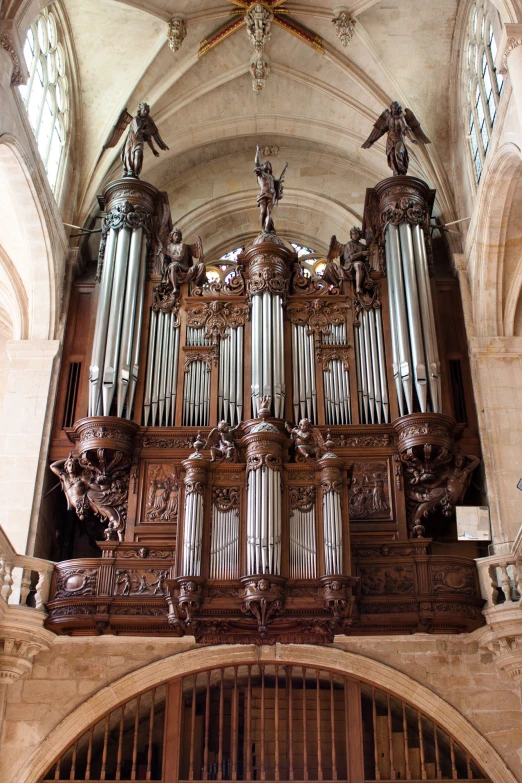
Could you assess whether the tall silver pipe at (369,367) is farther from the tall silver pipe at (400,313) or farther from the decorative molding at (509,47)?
the decorative molding at (509,47)

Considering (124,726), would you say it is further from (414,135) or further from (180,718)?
(414,135)

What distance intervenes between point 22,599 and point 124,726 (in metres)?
2.98

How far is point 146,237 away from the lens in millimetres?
17016

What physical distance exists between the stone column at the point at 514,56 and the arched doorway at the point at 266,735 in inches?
334

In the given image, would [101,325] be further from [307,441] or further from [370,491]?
[370,491]

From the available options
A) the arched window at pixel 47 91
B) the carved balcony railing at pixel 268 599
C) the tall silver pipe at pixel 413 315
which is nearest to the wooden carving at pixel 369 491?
the carved balcony railing at pixel 268 599

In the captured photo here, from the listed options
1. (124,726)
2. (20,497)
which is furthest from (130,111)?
(124,726)

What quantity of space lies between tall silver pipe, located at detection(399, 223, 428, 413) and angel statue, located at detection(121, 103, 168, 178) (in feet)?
16.6

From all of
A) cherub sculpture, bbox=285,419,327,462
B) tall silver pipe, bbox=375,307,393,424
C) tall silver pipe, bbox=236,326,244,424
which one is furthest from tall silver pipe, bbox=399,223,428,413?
tall silver pipe, bbox=236,326,244,424

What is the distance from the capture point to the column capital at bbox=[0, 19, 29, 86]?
12.8 metres

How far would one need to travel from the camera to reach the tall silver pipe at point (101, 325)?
15.0 meters

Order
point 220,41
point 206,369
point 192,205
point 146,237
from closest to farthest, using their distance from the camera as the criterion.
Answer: point 206,369, point 146,237, point 220,41, point 192,205

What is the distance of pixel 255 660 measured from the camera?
13750 millimetres

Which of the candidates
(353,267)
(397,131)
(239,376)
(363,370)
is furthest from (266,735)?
(397,131)
